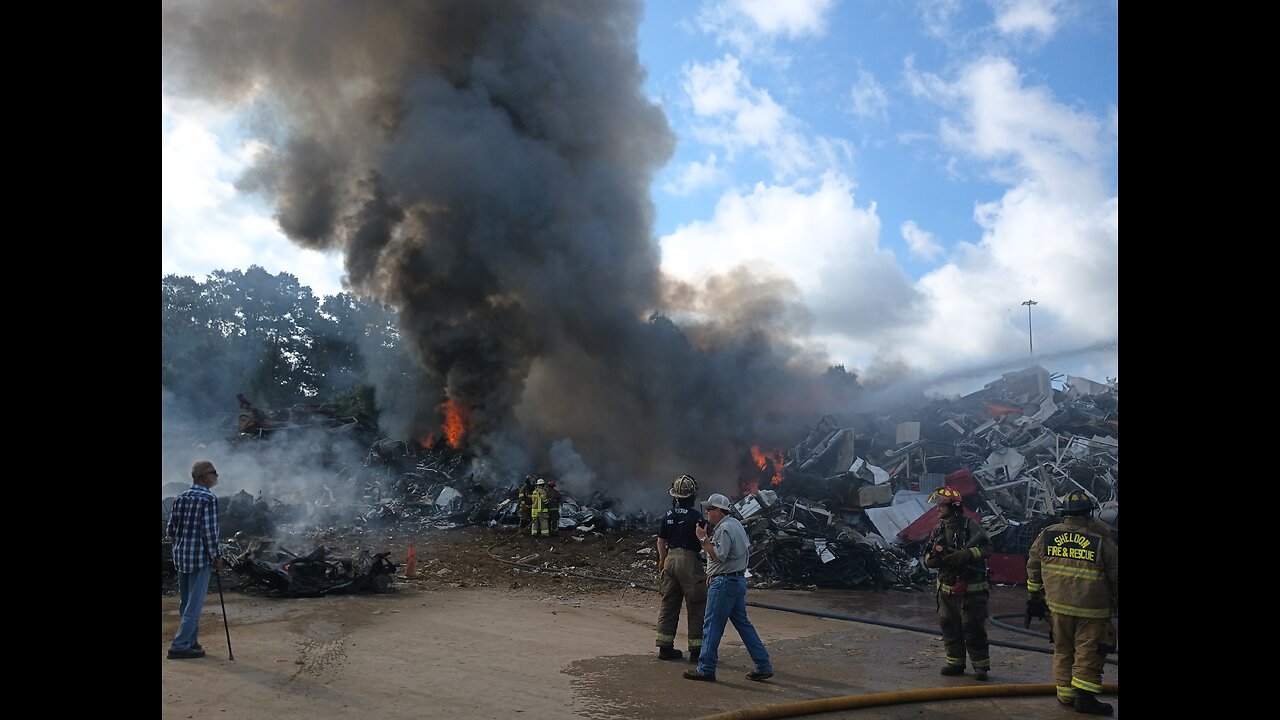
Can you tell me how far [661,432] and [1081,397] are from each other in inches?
472

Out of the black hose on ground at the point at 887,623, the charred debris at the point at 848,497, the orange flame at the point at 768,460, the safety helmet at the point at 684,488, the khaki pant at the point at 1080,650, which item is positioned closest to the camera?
the khaki pant at the point at 1080,650

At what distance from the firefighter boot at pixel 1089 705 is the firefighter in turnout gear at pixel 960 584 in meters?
0.91

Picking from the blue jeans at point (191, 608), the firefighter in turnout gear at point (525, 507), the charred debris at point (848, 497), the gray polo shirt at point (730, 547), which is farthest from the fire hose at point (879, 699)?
the firefighter in turnout gear at point (525, 507)

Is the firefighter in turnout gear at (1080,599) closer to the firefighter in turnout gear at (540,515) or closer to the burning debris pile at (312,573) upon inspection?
the burning debris pile at (312,573)

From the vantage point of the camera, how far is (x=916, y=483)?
16453 millimetres

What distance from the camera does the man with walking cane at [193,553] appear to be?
6098 millimetres

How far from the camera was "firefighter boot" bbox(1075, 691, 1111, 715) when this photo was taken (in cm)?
534

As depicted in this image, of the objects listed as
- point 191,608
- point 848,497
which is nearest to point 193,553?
point 191,608

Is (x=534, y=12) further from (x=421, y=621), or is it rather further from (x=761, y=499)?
(x=421, y=621)

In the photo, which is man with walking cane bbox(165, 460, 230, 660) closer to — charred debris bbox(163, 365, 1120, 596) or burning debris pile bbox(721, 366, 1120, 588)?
charred debris bbox(163, 365, 1120, 596)

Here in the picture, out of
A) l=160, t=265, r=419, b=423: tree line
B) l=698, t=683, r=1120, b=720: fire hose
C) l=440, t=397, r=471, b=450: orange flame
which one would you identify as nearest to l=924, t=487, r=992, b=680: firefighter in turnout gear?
l=698, t=683, r=1120, b=720: fire hose

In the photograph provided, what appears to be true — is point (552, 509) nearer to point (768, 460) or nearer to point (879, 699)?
point (768, 460)

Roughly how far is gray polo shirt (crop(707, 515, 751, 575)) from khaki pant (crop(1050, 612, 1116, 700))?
2.23 metres

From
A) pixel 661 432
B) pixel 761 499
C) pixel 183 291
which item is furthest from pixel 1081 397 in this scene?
pixel 183 291
